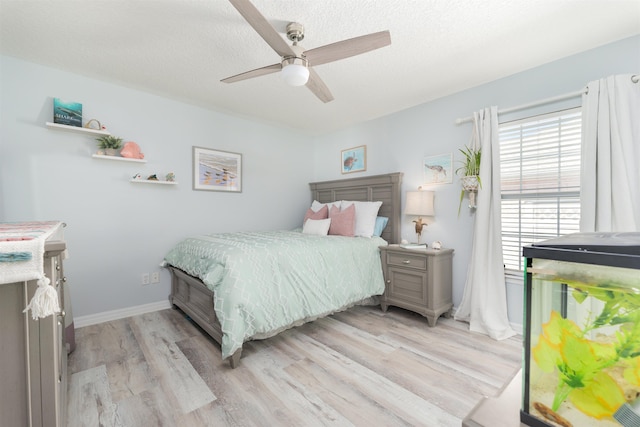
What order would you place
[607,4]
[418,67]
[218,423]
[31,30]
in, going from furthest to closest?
[418,67] → [31,30] → [607,4] → [218,423]

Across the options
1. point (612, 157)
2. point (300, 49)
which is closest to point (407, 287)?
point (612, 157)

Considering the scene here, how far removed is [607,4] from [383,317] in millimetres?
2944

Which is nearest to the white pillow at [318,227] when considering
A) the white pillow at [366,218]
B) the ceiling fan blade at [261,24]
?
the white pillow at [366,218]

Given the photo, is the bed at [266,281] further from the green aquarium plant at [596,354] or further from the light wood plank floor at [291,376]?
the green aquarium plant at [596,354]

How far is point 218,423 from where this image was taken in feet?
4.86

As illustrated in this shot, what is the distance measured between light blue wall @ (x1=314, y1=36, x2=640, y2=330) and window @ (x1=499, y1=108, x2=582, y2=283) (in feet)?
0.47

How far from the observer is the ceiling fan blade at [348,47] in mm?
1605

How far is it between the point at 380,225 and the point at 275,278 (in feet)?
5.62

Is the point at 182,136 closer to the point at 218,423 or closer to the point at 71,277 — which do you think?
the point at 71,277

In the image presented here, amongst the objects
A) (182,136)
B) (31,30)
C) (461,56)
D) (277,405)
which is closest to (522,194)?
(461,56)

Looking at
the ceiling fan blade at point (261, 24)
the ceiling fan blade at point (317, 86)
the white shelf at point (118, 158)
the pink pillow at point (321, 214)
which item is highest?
the ceiling fan blade at point (261, 24)

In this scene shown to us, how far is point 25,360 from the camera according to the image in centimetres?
90

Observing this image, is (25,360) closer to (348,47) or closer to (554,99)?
(348,47)

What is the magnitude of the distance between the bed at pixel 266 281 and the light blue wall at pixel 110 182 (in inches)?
16.3
